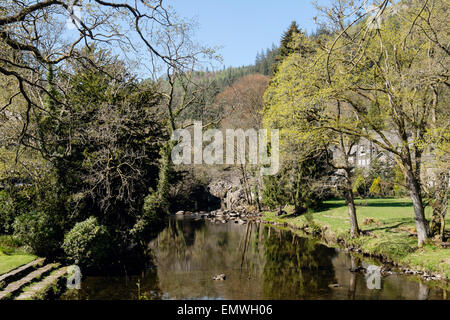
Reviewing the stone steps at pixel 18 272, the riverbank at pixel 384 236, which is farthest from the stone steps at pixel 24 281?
the riverbank at pixel 384 236

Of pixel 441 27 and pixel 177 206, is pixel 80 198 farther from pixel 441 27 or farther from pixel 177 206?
pixel 177 206

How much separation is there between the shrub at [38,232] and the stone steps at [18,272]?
2.12ft

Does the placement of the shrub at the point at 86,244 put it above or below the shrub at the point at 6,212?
below

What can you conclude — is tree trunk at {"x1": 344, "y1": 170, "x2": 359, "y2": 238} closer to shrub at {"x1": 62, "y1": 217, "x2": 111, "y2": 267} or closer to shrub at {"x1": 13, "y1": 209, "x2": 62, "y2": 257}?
shrub at {"x1": 62, "y1": 217, "x2": 111, "y2": 267}

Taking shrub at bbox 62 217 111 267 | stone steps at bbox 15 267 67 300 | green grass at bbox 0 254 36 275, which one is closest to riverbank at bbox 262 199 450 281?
shrub at bbox 62 217 111 267

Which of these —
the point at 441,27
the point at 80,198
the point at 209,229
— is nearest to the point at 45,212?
the point at 80,198

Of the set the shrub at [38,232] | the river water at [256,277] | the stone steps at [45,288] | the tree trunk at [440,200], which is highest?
the tree trunk at [440,200]

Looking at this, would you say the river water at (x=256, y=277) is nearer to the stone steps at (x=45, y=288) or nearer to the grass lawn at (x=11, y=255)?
the stone steps at (x=45, y=288)

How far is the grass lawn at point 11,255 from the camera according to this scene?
435 inches

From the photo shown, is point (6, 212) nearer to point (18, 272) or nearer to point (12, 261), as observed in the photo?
point (12, 261)

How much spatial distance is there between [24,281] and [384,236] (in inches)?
594

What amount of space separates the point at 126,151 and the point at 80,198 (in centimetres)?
283

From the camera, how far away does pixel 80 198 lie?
13.8 m

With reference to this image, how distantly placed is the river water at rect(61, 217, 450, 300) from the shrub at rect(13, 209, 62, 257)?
82.0 inches
